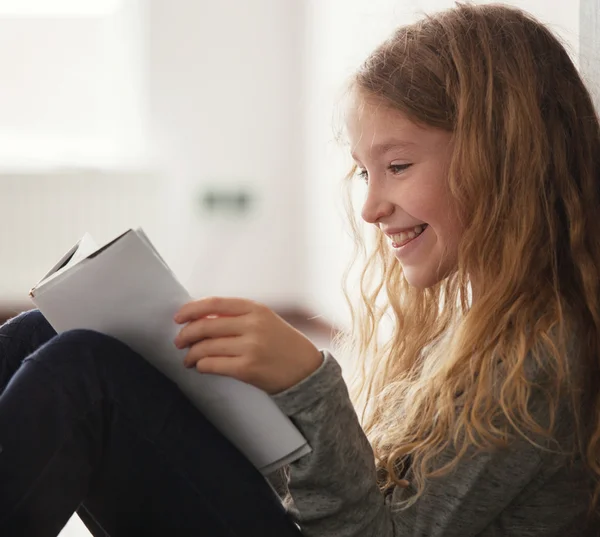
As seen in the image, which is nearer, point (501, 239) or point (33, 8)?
point (501, 239)

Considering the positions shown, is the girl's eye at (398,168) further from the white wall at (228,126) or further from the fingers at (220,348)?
the white wall at (228,126)

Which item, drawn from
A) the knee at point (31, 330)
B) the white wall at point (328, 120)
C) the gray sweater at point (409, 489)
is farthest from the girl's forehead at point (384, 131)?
the white wall at point (328, 120)

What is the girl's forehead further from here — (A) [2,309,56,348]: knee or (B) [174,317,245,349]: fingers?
(A) [2,309,56,348]: knee

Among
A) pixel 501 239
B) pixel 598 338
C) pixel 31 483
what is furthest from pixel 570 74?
pixel 31 483

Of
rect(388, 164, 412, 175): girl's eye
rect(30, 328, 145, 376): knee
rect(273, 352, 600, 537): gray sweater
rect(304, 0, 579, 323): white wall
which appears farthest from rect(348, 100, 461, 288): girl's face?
rect(304, 0, 579, 323): white wall

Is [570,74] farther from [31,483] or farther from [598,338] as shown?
[31,483]

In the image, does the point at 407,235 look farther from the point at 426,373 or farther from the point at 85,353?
the point at 85,353

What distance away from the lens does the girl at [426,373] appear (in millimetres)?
828

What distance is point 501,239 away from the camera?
3.18ft

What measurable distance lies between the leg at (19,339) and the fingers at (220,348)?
0.30 m

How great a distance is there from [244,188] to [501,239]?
2.92 metres

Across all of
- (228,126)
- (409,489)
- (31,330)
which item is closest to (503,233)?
(409,489)

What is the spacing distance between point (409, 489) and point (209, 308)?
0.91 ft

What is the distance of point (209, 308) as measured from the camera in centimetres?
82
